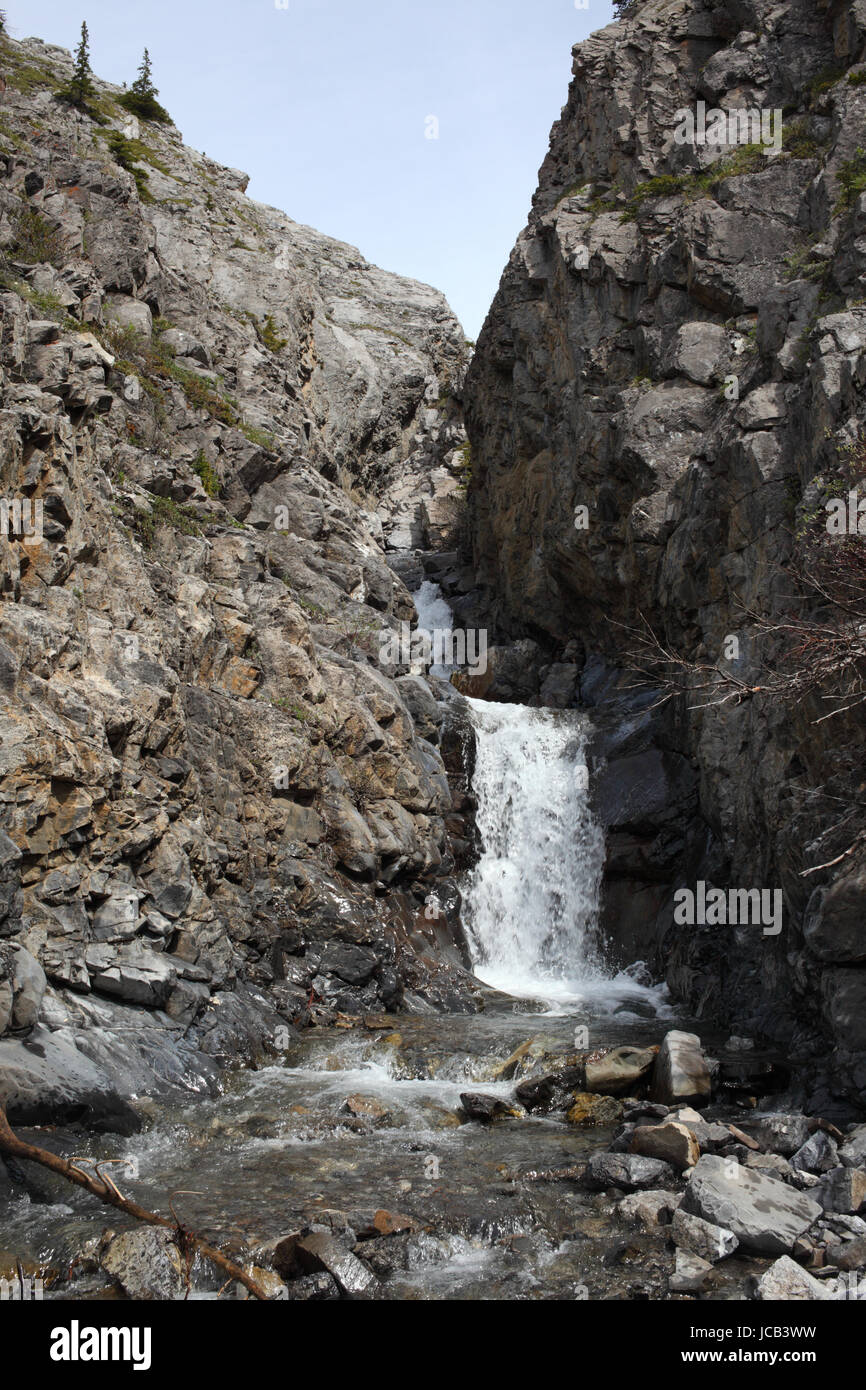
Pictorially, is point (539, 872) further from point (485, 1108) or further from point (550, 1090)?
point (485, 1108)

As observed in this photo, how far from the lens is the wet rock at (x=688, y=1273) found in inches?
321

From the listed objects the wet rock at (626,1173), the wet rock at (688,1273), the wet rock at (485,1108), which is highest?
the wet rock at (688,1273)

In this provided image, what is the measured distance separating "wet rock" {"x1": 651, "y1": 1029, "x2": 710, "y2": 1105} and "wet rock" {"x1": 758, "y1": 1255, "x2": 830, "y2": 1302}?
5.19 m

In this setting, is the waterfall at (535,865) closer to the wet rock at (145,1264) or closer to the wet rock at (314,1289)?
the wet rock at (314,1289)

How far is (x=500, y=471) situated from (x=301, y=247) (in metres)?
33.9

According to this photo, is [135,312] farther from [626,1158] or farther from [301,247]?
[301,247]

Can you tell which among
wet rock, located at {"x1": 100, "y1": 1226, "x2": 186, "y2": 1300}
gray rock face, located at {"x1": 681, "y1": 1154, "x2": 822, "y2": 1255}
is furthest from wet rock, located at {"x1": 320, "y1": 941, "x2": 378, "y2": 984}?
wet rock, located at {"x1": 100, "y1": 1226, "x2": 186, "y2": 1300}

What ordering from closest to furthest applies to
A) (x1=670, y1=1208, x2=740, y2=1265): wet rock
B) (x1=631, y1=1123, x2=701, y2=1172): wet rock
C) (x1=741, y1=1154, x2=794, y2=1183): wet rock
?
1. (x1=670, y1=1208, x2=740, y2=1265): wet rock
2. (x1=741, y1=1154, x2=794, y2=1183): wet rock
3. (x1=631, y1=1123, x2=701, y2=1172): wet rock

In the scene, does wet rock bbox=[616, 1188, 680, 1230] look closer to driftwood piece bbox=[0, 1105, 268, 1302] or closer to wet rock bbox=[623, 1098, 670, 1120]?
wet rock bbox=[623, 1098, 670, 1120]

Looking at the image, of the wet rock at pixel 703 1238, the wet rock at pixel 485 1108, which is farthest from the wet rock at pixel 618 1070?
the wet rock at pixel 703 1238

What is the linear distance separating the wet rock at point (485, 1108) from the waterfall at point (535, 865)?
798 cm

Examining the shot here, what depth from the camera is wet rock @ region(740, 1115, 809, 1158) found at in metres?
10.9

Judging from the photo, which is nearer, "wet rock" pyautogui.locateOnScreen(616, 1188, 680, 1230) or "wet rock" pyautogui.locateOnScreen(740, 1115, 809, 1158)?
"wet rock" pyautogui.locateOnScreen(616, 1188, 680, 1230)

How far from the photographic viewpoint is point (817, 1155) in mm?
10367
